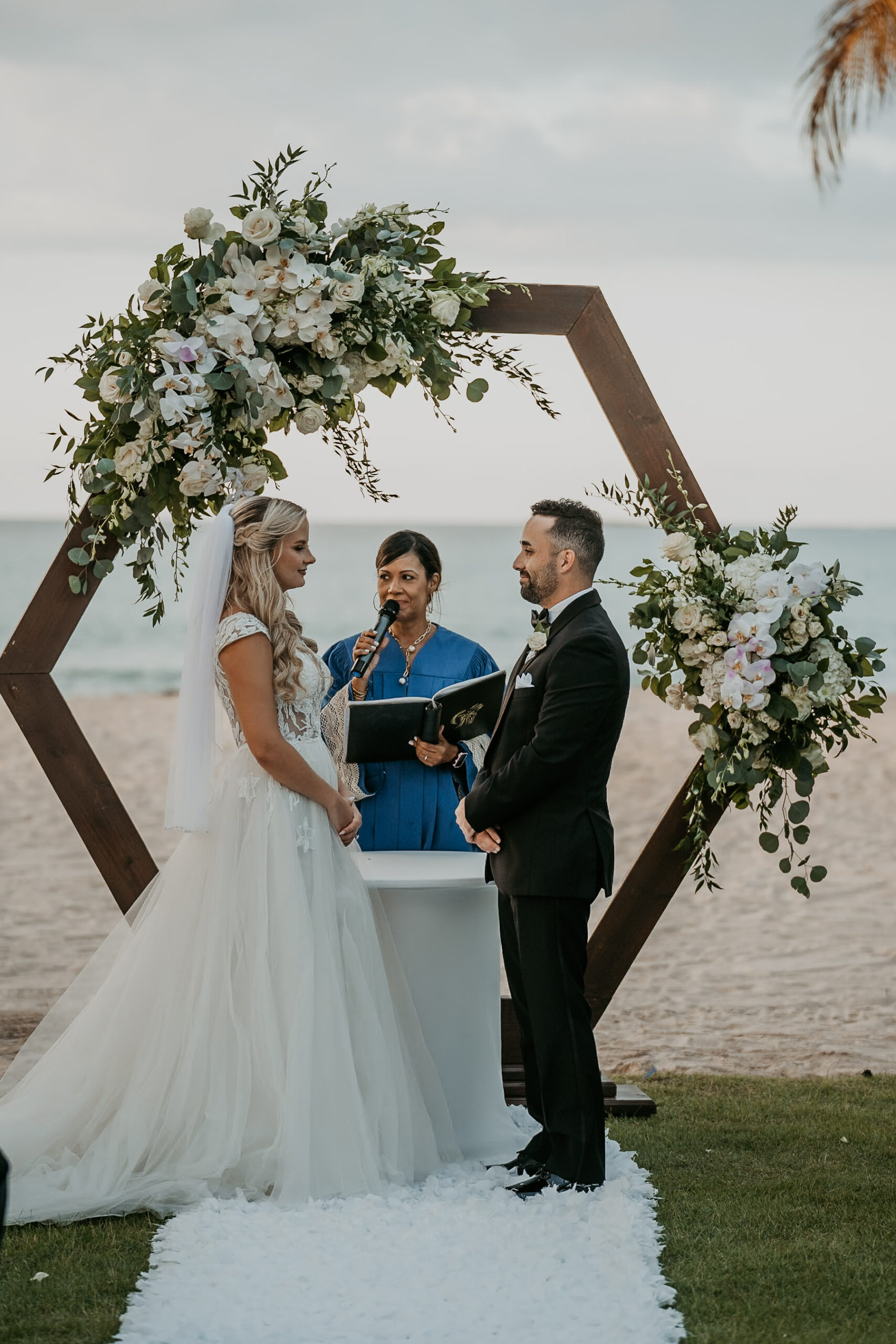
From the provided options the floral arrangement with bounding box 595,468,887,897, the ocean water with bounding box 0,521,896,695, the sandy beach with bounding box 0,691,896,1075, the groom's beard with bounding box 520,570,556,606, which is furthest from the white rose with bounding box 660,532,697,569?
the ocean water with bounding box 0,521,896,695

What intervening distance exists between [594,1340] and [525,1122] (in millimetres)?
1532

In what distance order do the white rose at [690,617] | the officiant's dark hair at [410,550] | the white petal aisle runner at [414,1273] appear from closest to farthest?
the white petal aisle runner at [414,1273] < the white rose at [690,617] < the officiant's dark hair at [410,550]

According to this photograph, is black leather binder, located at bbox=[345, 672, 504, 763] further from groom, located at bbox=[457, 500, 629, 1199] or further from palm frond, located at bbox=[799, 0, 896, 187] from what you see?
palm frond, located at bbox=[799, 0, 896, 187]

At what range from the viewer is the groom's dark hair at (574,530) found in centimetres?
368

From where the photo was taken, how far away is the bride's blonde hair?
3688mm

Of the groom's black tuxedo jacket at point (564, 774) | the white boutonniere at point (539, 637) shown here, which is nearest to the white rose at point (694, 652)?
the groom's black tuxedo jacket at point (564, 774)

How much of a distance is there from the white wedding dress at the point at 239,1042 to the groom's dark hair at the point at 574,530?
790 millimetres

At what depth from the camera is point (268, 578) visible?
12.1 ft

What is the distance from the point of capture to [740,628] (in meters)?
3.88

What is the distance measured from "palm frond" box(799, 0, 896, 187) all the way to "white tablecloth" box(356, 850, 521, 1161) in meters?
2.24

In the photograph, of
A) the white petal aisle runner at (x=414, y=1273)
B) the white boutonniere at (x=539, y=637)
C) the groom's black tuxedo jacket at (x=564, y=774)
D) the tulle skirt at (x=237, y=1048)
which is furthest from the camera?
the white boutonniere at (x=539, y=637)

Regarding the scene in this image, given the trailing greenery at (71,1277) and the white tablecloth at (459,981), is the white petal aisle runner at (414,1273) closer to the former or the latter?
the trailing greenery at (71,1277)

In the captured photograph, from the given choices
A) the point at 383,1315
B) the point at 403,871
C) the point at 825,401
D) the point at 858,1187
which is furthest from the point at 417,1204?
the point at 825,401

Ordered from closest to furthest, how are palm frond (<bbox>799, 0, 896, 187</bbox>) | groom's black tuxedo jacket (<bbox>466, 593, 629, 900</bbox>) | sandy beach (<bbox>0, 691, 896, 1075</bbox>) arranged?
palm frond (<bbox>799, 0, 896, 187</bbox>) → groom's black tuxedo jacket (<bbox>466, 593, 629, 900</bbox>) → sandy beach (<bbox>0, 691, 896, 1075</bbox>)
